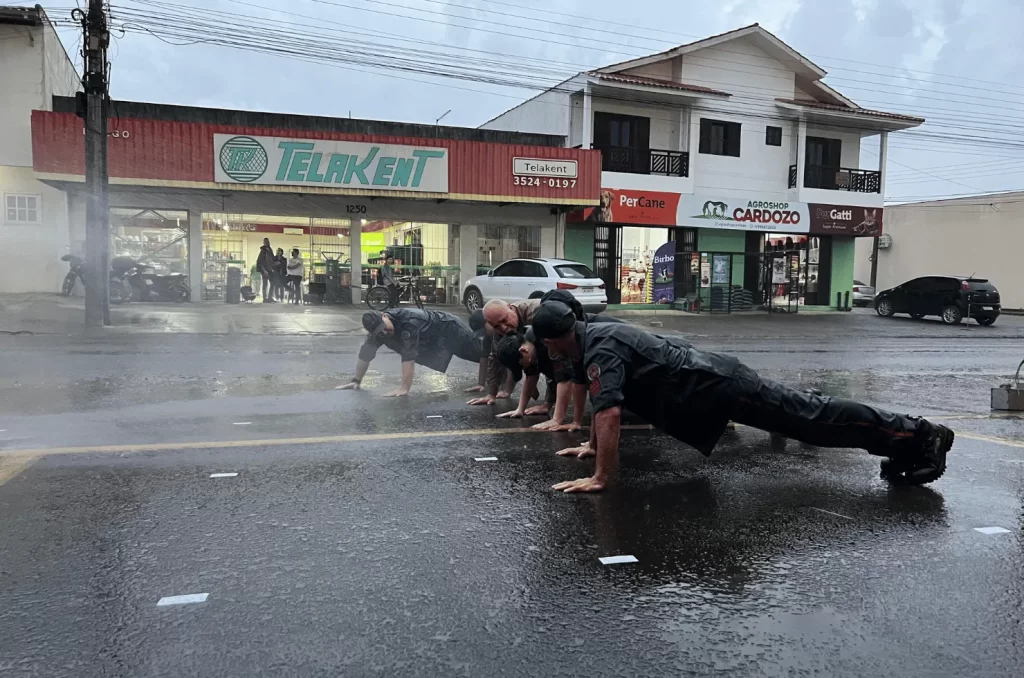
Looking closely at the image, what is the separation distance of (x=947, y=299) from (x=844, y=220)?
15.9 feet

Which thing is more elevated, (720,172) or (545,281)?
(720,172)

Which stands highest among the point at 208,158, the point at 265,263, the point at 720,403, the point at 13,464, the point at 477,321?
the point at 208,158

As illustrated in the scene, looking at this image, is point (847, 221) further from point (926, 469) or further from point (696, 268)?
point (926, 469)

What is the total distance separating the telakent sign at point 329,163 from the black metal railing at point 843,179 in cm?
1484

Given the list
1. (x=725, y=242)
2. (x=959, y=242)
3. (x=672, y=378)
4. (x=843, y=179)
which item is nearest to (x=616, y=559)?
(x=672, y=378)

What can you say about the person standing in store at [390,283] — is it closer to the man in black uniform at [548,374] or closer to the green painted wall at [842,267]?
the man in black uniform at [548,374]

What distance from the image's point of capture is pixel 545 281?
1877 cm

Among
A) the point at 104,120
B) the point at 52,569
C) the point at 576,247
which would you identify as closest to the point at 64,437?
the point at 52,569

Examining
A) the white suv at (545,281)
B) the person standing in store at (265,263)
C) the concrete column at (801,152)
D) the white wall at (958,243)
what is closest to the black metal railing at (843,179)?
the concrete column at (801,152)

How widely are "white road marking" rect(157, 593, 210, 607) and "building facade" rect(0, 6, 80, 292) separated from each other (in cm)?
2067

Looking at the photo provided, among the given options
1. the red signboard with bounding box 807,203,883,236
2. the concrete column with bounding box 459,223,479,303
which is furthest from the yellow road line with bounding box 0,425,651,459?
the red signboard with bounding box 807,203,883,236

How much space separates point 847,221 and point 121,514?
2835cm

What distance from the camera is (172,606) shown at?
2.95 m

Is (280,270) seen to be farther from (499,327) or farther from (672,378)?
(672,378)
